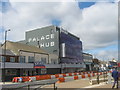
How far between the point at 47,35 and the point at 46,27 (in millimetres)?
3656

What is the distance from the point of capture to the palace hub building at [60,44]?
205 feet

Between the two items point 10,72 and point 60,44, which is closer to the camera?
point 10,72

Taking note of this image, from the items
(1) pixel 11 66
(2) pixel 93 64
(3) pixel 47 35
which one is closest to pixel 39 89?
(1) pixel 11 66

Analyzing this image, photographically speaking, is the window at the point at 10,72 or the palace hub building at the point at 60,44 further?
the palace hub building at the point at 60,44

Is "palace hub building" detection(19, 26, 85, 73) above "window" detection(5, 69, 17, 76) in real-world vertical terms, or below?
above

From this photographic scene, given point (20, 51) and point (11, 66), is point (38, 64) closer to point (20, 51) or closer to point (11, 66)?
point (20, 51)

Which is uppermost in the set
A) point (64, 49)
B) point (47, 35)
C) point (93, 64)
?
point (47, 35)

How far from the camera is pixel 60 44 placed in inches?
2477

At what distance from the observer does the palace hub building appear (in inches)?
2461

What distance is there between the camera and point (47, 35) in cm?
6856

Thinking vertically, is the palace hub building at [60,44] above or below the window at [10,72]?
above

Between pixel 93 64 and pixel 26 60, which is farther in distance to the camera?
pixel 93 64

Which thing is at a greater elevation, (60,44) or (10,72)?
(60,44)

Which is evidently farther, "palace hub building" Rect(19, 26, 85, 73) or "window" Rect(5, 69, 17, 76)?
"palace hub building" Rect(19, 26, 85, 73)
